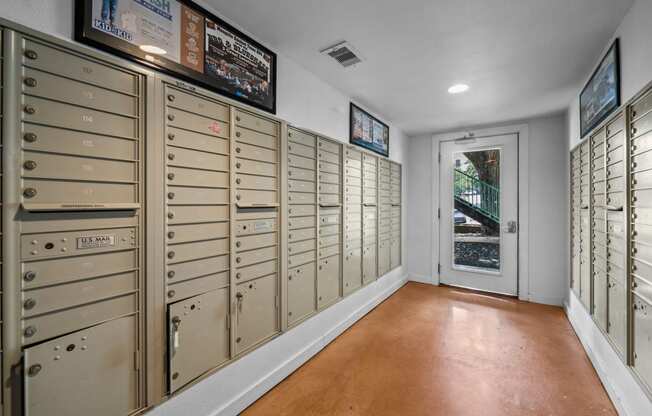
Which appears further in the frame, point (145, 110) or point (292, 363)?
point (292, 363)

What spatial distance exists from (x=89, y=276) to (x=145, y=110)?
0.71 metres

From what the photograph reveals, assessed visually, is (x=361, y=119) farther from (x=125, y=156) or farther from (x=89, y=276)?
(x=89, y=276)

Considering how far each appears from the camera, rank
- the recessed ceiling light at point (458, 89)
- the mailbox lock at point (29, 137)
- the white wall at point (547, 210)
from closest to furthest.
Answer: the mailbox lock at point (29, 137) → the recessed ceiling light at point (458, 89) → the white wall at point (547, 210)

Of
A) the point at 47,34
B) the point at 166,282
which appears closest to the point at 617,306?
the point at 166,282

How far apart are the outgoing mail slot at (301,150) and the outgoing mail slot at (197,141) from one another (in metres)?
0.55

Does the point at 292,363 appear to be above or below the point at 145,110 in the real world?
below

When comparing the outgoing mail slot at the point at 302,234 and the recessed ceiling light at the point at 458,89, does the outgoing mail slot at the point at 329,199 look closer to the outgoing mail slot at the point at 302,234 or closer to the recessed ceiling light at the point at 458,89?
the outgoing mail slot at the point at 302,234

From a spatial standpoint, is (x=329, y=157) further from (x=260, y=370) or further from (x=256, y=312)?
(x=260, y=370)

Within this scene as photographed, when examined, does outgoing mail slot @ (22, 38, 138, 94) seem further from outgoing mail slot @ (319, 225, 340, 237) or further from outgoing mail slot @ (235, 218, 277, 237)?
outgoing mail slot @ (319, 225, 340, 237)

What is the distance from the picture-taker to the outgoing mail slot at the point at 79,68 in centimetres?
94

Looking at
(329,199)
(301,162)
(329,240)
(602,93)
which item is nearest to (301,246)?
(329,240)

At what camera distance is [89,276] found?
1048 mm

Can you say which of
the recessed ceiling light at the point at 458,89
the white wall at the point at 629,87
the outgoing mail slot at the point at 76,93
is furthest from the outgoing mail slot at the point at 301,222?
the white wall at the point at 629,87

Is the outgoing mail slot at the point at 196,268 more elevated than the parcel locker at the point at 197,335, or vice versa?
the outgoing mail slot at the point at 196,268
